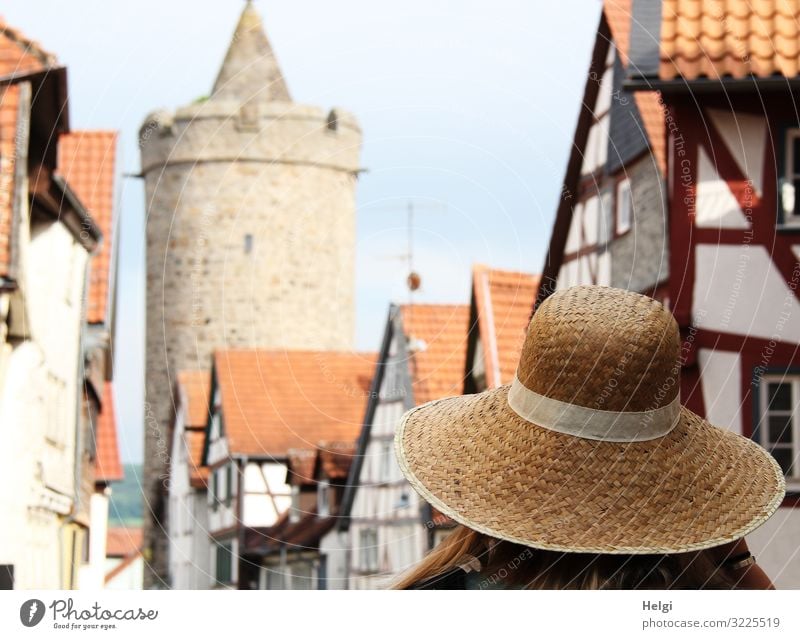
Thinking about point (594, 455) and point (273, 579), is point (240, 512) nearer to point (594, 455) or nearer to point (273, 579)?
point (273, 579)

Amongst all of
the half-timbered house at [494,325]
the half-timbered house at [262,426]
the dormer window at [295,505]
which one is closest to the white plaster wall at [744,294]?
A: the half-timbered house at [494,325]

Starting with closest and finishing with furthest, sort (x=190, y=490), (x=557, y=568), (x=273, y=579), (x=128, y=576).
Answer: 1. (x=557, y=568)
2. (x=273, y=579)
3. (x=190, y=490)
4. (x=128, y=576)

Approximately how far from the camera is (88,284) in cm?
1814

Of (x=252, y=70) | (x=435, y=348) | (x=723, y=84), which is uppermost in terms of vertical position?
(x=252, y=70)

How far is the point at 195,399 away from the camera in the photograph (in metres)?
35.0

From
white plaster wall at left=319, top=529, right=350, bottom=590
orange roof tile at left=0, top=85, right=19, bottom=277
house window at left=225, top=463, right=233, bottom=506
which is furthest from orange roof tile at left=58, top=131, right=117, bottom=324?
house window at left=225, top=463, right=233, bottom=506

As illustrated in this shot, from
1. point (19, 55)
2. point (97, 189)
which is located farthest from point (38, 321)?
point (97, 189)

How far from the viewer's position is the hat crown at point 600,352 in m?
2.81

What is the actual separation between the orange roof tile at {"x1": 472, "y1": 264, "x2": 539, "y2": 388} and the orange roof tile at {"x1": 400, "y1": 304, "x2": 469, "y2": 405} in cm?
128

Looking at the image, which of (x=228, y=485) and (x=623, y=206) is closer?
(x=623, y=206)

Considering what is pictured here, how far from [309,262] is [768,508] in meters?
36.8

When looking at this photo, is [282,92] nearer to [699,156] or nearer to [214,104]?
[214,104]

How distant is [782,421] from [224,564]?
20.0m
